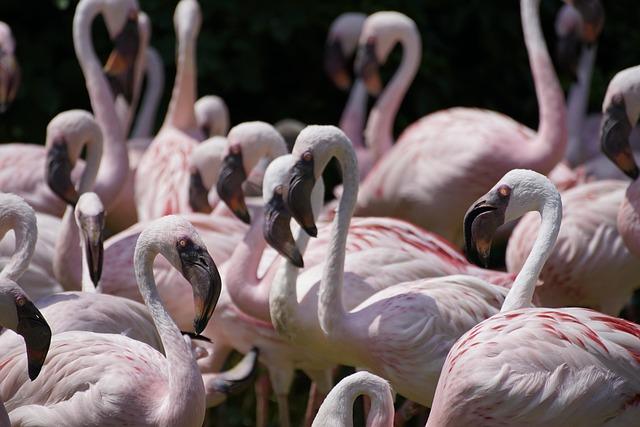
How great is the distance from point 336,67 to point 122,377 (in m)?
4.42

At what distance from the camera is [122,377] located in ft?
15.3

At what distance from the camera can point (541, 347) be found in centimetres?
446

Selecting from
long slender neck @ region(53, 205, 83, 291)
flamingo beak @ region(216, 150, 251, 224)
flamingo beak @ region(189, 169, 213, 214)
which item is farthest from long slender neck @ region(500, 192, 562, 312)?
flamingo beak @ region(189, 169, 213, 214)

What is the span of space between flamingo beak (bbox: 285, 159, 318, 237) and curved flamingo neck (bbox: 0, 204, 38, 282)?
0.94 meters

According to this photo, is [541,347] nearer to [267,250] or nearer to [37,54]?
[267,250]

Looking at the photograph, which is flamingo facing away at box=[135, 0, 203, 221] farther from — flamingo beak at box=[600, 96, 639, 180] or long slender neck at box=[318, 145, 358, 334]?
flamingo beak at box=[600, 96, 639, 180]

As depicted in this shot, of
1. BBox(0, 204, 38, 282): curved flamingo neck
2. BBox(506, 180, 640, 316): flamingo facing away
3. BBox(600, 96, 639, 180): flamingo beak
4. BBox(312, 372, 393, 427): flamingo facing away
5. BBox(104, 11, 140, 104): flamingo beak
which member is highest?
BBox(600, 96, 639, 180): flamingo beak

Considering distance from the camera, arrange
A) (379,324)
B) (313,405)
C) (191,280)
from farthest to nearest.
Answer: (313,405) → (379,324) → (191,280)

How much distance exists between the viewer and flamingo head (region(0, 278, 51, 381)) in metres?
4.41

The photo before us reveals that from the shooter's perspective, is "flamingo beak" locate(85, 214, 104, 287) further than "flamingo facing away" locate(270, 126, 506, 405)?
Yes

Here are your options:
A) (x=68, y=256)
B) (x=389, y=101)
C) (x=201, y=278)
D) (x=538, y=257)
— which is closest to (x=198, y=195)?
(x=68, y=256)

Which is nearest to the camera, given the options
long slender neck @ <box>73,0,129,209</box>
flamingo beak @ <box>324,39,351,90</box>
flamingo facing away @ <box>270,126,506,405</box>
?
flamingo facing away @ <box>270,126,506,405</box>

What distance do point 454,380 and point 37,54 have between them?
489 cm

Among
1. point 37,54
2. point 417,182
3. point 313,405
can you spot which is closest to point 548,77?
point 417,182
